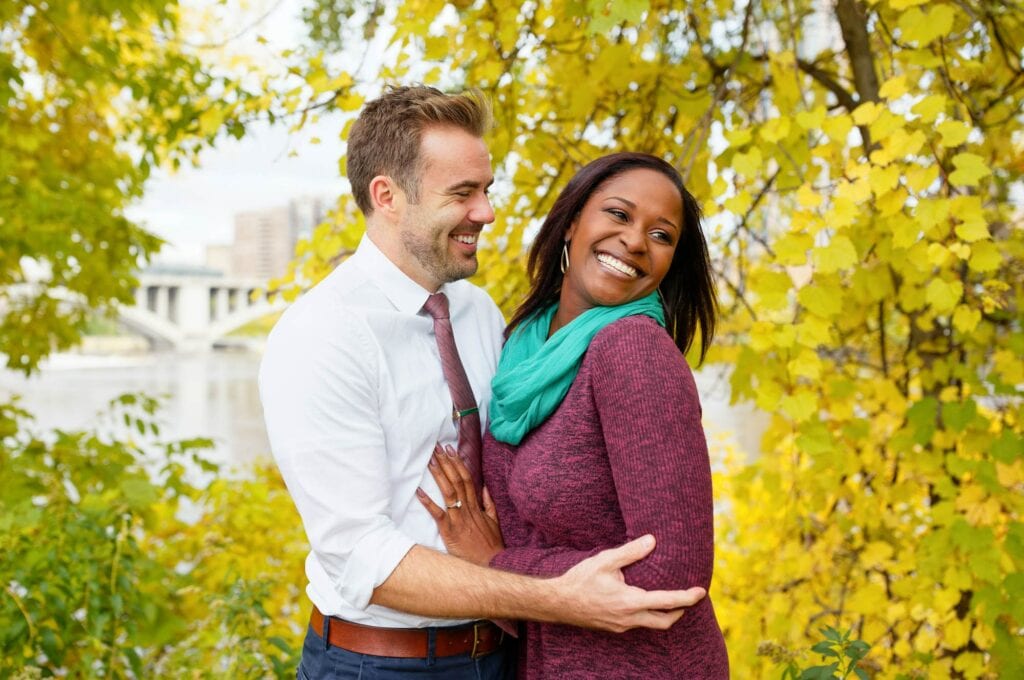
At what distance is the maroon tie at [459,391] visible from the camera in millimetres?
1449

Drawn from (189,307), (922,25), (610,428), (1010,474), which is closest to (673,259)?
(610,428)

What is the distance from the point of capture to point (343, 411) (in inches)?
50.8

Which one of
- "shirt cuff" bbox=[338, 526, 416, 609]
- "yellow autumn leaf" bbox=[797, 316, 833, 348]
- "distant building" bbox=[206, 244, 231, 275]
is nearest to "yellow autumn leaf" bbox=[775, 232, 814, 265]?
"yellow autumn leaf" bbox=[797, 316, 833, 348]

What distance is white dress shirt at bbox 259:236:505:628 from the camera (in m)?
1.27

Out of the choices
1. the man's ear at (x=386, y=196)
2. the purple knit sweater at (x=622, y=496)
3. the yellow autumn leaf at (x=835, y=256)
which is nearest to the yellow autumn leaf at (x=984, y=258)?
the yellow autumn leaf at (x=835, y=256)

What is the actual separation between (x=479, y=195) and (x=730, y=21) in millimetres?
1746

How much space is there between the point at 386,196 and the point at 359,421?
1.31 ft

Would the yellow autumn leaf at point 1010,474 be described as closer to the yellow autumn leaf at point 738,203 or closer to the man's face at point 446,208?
the yellow autumn leaf at point 738,203

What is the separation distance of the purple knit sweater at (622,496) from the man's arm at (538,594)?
22 mm

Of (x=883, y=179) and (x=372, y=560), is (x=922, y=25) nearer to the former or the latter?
(x=883, y=179)

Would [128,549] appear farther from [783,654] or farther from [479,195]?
[783,654]

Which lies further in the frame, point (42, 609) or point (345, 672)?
point (42, 609)

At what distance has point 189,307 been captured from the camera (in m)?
21.2

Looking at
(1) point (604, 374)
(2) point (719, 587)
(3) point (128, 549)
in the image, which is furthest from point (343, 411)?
(2) point (719, 587)
